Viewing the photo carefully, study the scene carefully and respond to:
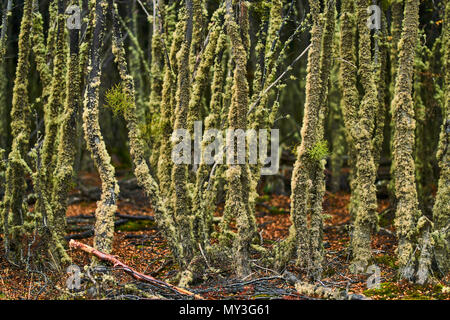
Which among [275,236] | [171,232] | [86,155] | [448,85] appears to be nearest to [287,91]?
[86,155]

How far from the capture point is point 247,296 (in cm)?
592

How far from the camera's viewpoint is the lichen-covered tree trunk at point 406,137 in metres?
6.43

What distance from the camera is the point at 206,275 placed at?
21.4 feet

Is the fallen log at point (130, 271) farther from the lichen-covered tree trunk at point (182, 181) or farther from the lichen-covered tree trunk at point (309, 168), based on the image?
the lichen-covered tree trunk at point (309, 168)

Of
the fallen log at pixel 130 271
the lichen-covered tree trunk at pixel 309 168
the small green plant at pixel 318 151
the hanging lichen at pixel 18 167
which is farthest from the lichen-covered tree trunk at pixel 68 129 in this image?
the small green plant at pixel 318 151

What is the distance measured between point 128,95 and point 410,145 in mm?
3619

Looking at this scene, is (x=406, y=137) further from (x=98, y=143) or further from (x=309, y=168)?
(x=98, y=143)

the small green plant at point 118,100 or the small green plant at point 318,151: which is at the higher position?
the small green plant at point 118,100

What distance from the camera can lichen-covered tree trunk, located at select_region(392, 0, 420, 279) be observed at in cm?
643

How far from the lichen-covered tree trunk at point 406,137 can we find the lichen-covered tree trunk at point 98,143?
11.7 feet

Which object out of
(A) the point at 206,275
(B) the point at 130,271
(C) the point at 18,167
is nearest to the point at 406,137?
(A) the point at 206,275

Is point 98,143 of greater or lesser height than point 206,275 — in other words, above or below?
above

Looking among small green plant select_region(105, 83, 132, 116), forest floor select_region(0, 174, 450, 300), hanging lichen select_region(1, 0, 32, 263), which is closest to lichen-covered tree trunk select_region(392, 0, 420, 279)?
forest floor select_region(0, 174, 450, 300)

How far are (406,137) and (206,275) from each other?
3.05 metres
